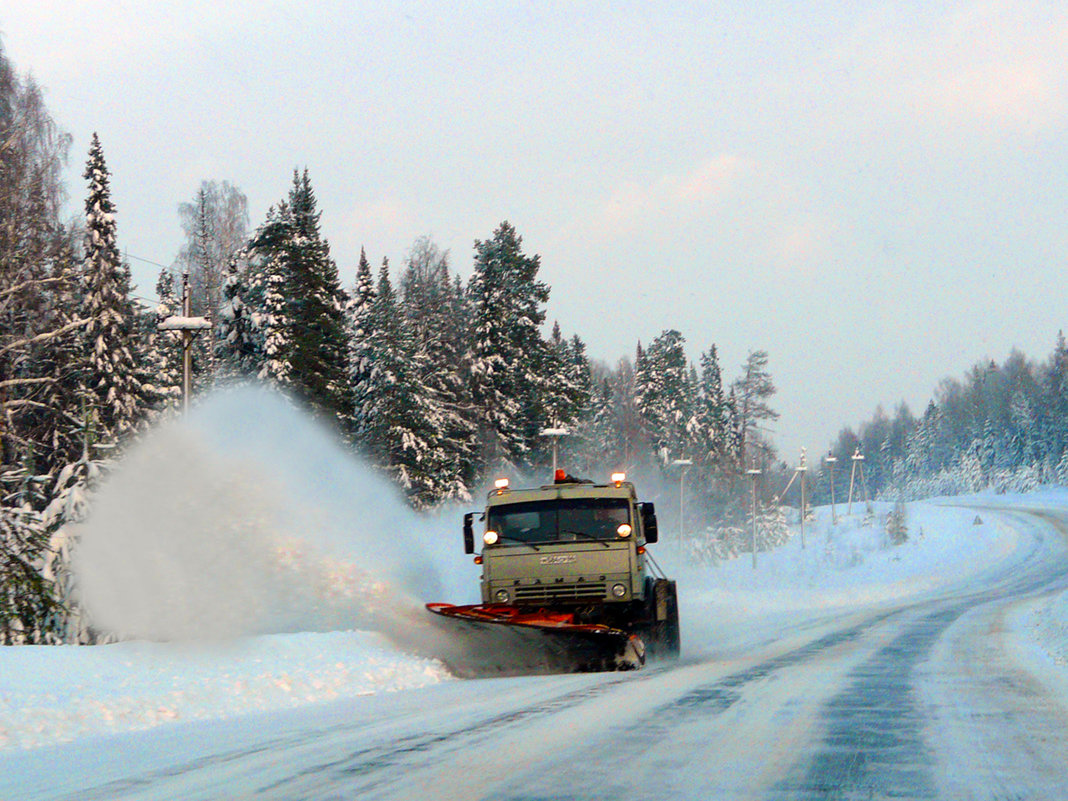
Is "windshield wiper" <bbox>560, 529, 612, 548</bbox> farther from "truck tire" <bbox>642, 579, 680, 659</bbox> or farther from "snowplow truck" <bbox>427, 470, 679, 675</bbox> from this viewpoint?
"truck tire" <bbox>642, 579, 680, 659</bbox>

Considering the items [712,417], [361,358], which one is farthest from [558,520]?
[712,417]

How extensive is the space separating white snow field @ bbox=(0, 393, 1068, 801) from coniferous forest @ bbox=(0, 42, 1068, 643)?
7.62ft

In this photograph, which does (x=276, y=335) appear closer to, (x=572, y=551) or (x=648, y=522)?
(x=648, y=522)

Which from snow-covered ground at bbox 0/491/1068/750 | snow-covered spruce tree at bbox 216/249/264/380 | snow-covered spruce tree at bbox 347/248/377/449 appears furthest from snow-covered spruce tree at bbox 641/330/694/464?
snow-covered ground at bbox 0/491/1068/750

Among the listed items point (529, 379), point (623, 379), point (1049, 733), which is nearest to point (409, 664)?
point (1049, 733)

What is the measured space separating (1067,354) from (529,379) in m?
108

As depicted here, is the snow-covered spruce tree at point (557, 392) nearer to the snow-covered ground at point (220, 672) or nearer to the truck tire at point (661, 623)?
the snow-covered ground at point (220, 672)

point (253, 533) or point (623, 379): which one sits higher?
point (623, 379)

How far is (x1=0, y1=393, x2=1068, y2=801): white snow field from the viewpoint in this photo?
6.00 meters

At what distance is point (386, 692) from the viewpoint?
34.9ft

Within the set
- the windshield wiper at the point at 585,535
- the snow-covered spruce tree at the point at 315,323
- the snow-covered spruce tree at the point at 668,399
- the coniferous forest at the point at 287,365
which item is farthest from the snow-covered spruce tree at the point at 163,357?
the snow-covered spruce tree at the point at 668,399

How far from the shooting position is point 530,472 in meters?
54.8

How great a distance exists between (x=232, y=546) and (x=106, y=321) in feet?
80.2

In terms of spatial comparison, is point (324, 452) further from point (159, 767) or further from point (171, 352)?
point (171, 352)
